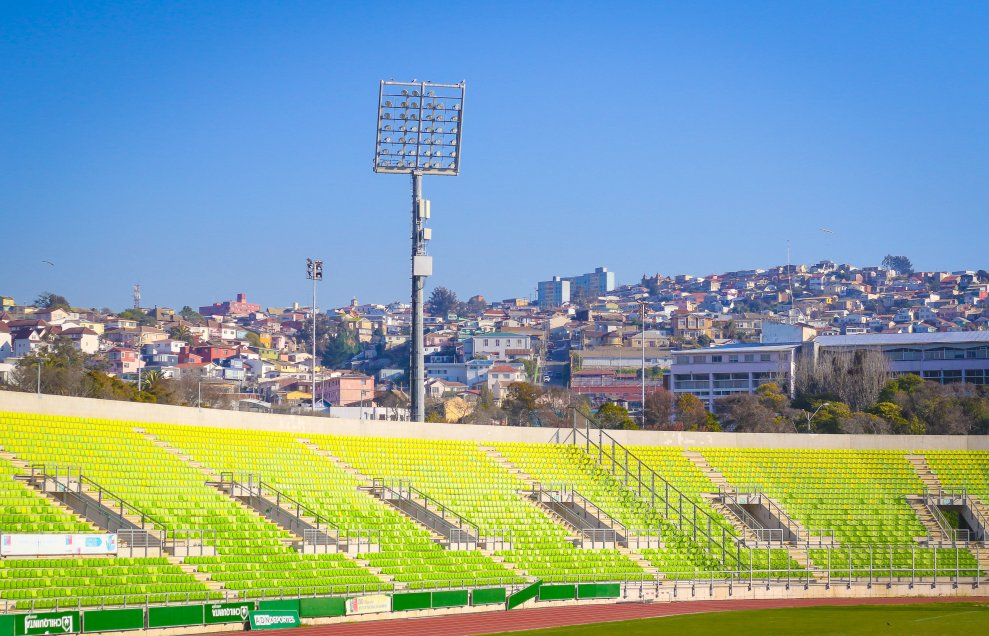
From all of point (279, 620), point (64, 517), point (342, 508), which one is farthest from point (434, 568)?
point (64, 517)

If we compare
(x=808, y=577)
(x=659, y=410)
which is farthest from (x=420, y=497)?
(x=659, y=410)

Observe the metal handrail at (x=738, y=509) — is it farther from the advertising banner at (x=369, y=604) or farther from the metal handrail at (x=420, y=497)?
the advertising banner at (x=369, y=604)

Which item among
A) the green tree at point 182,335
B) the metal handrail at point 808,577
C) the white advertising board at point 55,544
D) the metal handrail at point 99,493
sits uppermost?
the green tree at point 182,335

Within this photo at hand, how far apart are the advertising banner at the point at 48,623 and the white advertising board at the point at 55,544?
2416mm

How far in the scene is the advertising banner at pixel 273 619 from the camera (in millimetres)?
30703

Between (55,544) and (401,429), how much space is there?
18803mm

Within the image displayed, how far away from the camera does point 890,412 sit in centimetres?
8612

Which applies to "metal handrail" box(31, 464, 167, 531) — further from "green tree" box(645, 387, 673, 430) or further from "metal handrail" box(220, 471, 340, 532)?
"green tree" box(645, 387, 673, 430)

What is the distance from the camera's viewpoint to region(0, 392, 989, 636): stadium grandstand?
30.6m

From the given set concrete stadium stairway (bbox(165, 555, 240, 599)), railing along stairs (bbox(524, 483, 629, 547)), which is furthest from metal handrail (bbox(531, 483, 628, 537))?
concrete stadium stairway (bbox(165, 555, 240, 599))

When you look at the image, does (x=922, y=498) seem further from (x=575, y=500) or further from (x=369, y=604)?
(x=369, y=604)

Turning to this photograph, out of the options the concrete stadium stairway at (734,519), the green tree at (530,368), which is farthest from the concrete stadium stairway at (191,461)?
the green tree at (530,368)

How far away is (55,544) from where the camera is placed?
2958 cm

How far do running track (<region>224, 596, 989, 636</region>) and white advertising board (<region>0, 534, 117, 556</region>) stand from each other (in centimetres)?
446
